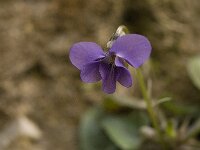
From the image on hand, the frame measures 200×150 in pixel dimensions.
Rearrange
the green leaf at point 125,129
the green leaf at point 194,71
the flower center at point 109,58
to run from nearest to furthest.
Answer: the flower center at point 109,58 < the green leaf at point 125,129 < the green leaf at point 194,71

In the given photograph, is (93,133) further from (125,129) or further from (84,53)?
(84,53)

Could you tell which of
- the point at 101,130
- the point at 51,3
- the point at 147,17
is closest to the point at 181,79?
the point at 147,17

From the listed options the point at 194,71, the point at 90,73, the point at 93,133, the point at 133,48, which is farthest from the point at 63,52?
the point at 133,48

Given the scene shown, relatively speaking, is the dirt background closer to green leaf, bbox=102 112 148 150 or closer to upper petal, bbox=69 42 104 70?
green leaf, bbox=102 112 148 150

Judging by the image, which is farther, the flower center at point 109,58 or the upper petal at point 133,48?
the flower center at point 109,58

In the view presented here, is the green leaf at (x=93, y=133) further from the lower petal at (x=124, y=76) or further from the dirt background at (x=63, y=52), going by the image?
the lower petal at (x=124, y=76)

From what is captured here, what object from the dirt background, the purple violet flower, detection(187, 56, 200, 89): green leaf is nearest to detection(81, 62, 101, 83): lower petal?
the purple violet flower

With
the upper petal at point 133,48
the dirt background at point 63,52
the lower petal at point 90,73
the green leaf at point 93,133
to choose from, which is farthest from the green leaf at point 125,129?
the upper petal at point 133,48

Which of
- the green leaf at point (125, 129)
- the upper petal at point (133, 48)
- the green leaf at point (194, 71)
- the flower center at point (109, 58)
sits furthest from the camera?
the green leaf at point (194, 71)
